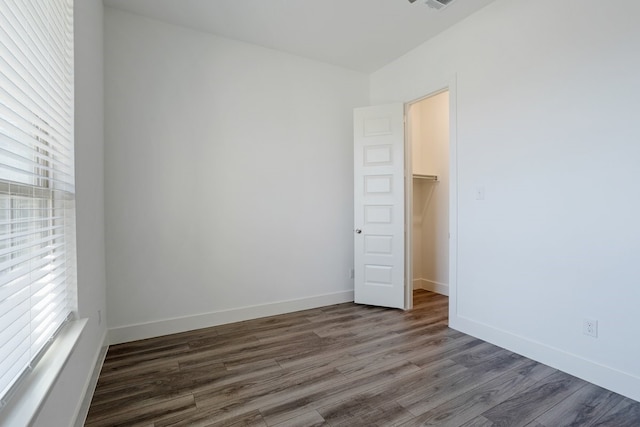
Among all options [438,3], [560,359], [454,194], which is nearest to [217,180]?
[454,194]

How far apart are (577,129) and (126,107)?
3.65m

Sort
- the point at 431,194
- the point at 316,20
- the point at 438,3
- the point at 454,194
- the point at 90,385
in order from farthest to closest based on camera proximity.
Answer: the point at 431,194 → the point at 454,194 → the point at 316,20 → the point at 438,3 → the point at 90,385

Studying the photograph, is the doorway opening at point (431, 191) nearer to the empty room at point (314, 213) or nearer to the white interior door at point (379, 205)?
the empty room at point (314, 213)

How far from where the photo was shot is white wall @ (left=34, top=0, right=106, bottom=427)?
1516 millimetres

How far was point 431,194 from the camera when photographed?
4.35 meters

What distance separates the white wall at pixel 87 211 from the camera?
1516 mm

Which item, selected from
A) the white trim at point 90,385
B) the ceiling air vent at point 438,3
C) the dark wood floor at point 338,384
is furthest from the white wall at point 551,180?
the white trim at point 90,385

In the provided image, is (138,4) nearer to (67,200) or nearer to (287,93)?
(287,93)

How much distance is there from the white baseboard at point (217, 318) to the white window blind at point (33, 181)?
1228 millimetres

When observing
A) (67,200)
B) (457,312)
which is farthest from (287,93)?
(457,312)

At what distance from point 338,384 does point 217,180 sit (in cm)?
219

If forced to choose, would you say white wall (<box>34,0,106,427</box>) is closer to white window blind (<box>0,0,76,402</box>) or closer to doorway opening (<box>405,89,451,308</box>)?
white window blind (<box>0,0,76,402</box>)

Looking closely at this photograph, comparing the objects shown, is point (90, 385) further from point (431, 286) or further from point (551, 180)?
point (431, 286)

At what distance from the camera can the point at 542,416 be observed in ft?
5.63
